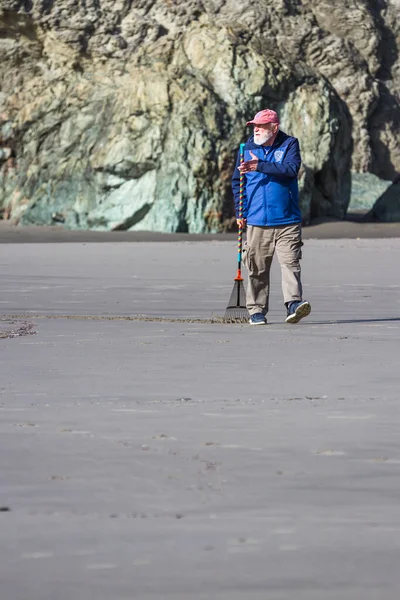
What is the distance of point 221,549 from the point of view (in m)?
4.22

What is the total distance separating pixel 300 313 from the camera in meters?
12.3

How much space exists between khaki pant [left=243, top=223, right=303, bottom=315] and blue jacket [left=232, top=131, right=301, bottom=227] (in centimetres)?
9

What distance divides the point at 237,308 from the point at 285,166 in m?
1.64

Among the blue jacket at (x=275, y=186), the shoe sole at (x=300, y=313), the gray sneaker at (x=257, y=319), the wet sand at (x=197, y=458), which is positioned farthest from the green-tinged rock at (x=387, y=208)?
the shoe sole at (x=300, y=313)

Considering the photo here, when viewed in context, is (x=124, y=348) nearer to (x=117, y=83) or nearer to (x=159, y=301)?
(x=159, y=301)

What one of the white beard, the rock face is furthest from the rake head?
the rock face

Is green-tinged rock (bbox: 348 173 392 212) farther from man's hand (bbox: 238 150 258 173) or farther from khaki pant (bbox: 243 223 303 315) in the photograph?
man's hand (bbox: 238 150 258 173)

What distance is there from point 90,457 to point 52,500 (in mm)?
859

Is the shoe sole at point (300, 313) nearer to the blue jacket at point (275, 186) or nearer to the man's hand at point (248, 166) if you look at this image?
the blue jacket at point (275, 186)

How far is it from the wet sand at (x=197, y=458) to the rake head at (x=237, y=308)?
1.37ft

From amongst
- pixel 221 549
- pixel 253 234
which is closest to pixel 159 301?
pixel 253 234

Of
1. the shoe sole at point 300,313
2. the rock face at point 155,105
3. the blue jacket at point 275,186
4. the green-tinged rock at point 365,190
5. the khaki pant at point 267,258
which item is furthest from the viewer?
the green-tinged rock at point 365,190

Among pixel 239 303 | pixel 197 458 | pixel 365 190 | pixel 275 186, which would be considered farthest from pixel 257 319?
pixel 365 190

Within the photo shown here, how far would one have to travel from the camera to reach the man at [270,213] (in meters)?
12.5
